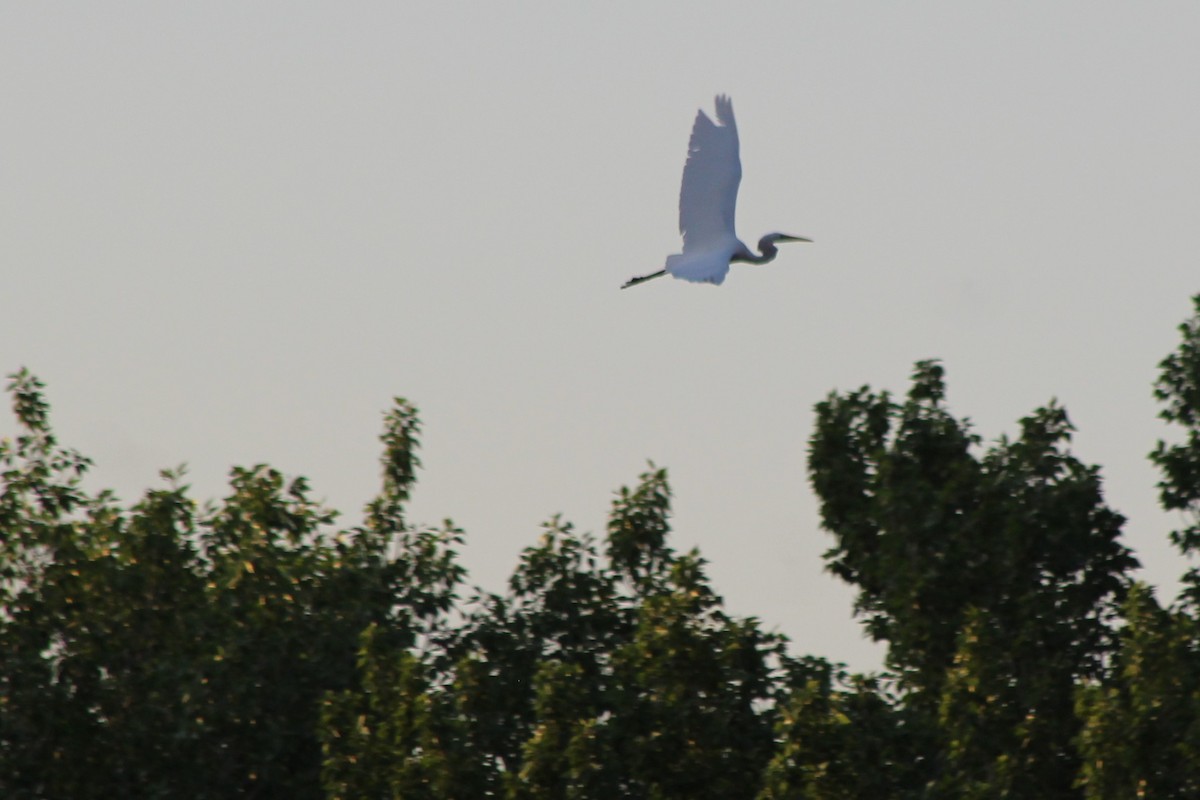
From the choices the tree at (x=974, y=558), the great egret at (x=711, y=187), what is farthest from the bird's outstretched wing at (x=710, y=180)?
the tree at (x=974, y=558)

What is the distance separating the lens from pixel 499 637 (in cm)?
2197

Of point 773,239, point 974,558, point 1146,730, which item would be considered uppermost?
point 773,239

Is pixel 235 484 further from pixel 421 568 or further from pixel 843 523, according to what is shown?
pixel 843 523

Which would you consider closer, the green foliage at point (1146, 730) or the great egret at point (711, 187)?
the green foliage at point (1146, 730)

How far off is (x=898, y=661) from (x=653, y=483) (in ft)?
8.93

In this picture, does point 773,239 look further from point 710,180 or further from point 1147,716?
point 1147,716

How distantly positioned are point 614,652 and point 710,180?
3873 millimetres

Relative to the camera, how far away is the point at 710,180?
2011cm

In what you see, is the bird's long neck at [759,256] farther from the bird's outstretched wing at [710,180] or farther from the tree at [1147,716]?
the tree at [1147,716]

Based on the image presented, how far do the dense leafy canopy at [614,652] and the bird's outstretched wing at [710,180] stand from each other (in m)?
2.66

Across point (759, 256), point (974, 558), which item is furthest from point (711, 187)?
point (974, 558)

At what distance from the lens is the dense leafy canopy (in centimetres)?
1902

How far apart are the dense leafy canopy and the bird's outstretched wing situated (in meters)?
2.66

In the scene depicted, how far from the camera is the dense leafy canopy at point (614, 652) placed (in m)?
19.0
